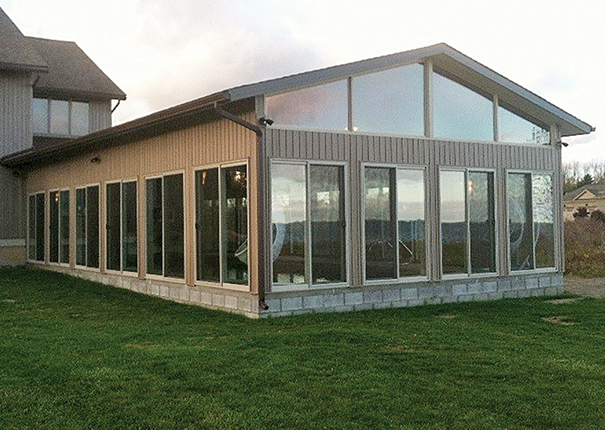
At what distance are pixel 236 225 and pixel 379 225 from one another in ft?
7.31

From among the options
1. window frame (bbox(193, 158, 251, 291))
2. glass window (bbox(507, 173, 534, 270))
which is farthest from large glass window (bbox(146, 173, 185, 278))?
glass window (bbox(507, 173, 534, 270))

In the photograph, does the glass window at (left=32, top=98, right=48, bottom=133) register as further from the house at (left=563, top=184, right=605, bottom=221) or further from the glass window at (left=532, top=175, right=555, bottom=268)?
the house at (left=563, top=184, right=605, bottom=221)

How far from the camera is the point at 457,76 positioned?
1220cm

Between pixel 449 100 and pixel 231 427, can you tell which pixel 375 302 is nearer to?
pixel 449 100

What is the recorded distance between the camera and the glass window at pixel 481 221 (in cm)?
1202

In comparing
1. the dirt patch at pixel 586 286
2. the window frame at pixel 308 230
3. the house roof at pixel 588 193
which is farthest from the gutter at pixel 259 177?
the house roof at pixel 588 193

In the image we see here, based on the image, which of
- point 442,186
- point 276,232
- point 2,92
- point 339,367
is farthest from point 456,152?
point 2,92

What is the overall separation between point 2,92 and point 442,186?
13152 millimetres

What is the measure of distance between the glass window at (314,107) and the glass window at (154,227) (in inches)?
Answer: 128

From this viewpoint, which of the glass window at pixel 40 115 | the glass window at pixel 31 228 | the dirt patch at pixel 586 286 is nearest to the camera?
the dirt patch at pixel 586 286

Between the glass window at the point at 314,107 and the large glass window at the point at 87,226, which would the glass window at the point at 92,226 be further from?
the glass window at the point at 314,107

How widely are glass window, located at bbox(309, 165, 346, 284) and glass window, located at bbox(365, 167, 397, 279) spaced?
0.48 m

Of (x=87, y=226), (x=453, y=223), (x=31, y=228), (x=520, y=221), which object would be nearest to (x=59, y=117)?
(x=31, y=228)

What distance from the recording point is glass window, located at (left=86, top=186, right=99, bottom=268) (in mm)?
14633
